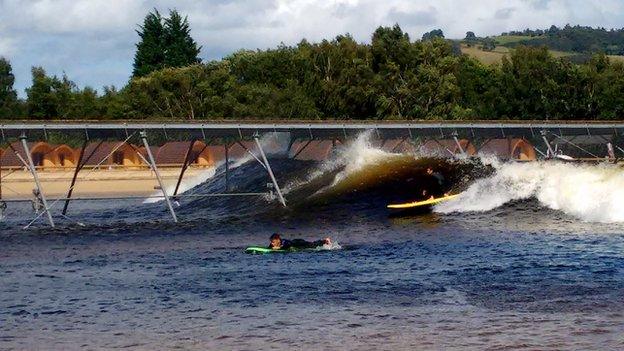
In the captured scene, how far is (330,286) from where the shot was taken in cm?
3691

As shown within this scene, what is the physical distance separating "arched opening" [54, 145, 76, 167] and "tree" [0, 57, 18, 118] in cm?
3172

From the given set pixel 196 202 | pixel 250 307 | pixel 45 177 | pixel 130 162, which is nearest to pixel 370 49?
pixel 130 162

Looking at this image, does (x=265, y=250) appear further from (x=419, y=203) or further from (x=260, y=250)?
(x=419, y=203)

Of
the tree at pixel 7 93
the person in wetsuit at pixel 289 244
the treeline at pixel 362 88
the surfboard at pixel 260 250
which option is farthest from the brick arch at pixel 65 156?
the person in wetsuit at pixel 289 244

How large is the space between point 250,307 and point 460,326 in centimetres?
706

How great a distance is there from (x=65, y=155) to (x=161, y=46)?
194ft

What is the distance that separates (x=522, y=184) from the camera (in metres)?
66.3

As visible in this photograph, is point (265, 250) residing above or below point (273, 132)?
below

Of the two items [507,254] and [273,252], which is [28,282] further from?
[507,254]

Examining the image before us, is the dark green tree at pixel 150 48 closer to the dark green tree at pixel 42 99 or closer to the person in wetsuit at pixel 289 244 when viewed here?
the dark green tree at pixel 42 99

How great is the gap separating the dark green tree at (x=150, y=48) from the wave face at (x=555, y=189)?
110091mm

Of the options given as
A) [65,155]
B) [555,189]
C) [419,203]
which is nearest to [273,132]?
[419,203]

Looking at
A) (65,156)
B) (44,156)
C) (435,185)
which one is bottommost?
(435,185)

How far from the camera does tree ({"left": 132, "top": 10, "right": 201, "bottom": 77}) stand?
17412 centimetres
